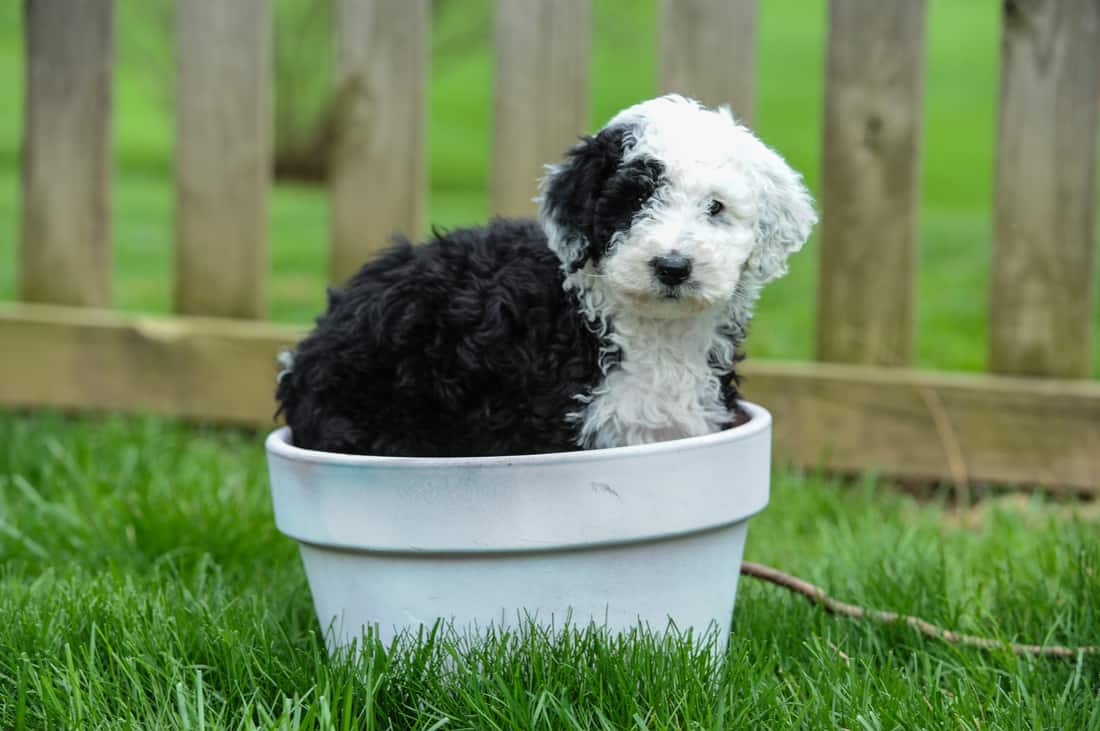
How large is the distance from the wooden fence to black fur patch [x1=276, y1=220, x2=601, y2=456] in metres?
1.97

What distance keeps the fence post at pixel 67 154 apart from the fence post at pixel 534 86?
1490mm

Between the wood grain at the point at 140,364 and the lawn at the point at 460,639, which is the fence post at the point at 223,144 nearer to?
the wood grain at the point at 140,364

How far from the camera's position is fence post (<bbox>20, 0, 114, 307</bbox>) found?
4.73m

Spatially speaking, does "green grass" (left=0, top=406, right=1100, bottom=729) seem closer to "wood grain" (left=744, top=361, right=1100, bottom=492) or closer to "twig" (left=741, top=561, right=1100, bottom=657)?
"twig" (left=741, top=561, right=1100, bottom=657)

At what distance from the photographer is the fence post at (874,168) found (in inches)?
167

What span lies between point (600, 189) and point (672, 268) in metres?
0.26

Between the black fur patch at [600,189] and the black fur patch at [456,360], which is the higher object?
the black fur patch at [600,189]

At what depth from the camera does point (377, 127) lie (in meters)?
4.65

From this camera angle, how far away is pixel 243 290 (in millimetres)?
4820

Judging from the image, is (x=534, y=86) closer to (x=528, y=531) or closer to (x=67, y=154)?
(x=67, y=154)

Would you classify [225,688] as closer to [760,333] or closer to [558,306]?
[558,306]

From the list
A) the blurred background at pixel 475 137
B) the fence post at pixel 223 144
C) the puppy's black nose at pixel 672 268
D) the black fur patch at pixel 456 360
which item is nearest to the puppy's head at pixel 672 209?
the puppy's black nose at pixel 672 268

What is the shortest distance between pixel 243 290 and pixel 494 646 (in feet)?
9.09

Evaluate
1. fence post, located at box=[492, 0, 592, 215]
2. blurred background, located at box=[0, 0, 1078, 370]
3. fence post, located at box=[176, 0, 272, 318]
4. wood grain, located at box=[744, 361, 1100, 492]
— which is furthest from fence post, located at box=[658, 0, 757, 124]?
fence post, located at box=[176, 0, 272, 318]
